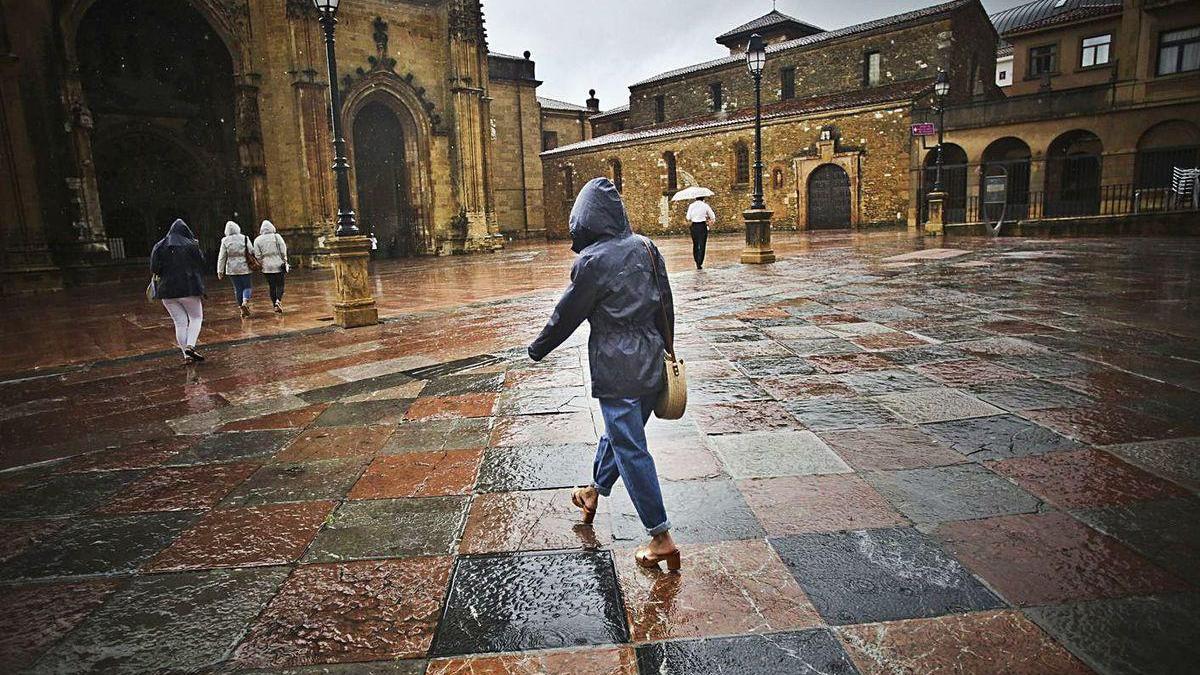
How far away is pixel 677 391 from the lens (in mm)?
2822

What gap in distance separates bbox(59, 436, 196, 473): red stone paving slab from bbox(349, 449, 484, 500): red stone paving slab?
1603 mm

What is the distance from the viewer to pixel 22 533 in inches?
130

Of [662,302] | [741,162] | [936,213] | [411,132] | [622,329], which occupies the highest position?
[411,132]

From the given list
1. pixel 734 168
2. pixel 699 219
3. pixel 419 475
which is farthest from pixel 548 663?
pixel 734 168

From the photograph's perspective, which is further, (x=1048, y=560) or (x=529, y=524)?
(x=529, y=524)

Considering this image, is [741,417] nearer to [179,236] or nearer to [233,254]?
[179,236]

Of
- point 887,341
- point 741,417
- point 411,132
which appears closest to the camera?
point 741,417

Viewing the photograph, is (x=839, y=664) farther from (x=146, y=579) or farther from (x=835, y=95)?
(x=835, y=95)

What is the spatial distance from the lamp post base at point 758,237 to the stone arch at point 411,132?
15453 millimetres

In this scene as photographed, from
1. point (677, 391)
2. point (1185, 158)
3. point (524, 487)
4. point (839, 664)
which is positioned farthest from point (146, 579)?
point (1185, 158)

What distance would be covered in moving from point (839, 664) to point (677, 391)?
1186 mm

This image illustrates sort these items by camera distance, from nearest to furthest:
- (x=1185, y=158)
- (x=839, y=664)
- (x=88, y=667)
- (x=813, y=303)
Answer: (x=839, y=664) < (x=88, y=667) < (x=813, y=303) < (x=1185, y=158)

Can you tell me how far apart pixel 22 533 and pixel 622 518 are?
10.1ft

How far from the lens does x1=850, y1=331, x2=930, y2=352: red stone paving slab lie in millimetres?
6422
